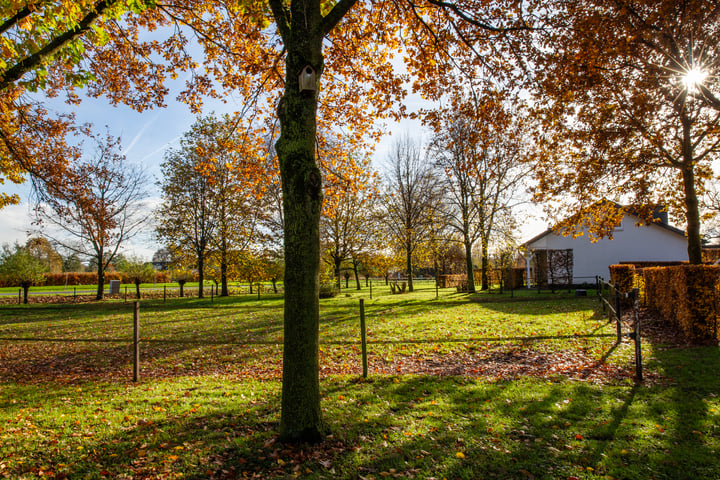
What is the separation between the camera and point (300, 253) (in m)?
3.68

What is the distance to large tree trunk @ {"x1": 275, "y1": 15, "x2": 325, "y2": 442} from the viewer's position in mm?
3678

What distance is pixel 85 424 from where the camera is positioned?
439 cm

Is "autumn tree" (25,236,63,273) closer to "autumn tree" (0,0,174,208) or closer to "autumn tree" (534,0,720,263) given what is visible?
"autumn tree" (0,0,174,208)

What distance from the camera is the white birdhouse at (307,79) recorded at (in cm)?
371

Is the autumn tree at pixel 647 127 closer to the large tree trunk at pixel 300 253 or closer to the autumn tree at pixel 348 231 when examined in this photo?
the large tree trunk at pixel 300 253

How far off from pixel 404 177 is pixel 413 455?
29218mm

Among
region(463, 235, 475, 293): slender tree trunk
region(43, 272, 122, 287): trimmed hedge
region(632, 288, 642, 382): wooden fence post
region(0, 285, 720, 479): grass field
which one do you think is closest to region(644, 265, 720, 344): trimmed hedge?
region(0, 285, 720, 479): grass field

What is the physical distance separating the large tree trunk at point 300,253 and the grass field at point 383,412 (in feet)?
1.17

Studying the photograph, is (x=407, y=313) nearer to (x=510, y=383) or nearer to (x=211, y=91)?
(x=510, y=383)

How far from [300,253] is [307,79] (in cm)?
174

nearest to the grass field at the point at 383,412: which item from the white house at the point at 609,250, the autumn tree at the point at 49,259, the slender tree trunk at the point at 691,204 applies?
the slender tree trunk at the point at 691,204

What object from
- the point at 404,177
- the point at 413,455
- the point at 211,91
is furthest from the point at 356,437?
the point at 404,177

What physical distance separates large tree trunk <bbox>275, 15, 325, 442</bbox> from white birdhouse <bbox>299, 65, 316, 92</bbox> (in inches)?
2.1

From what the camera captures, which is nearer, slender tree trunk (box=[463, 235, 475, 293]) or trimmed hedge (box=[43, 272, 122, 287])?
slender tree trunk (box=[463, 235, 475, 293])
